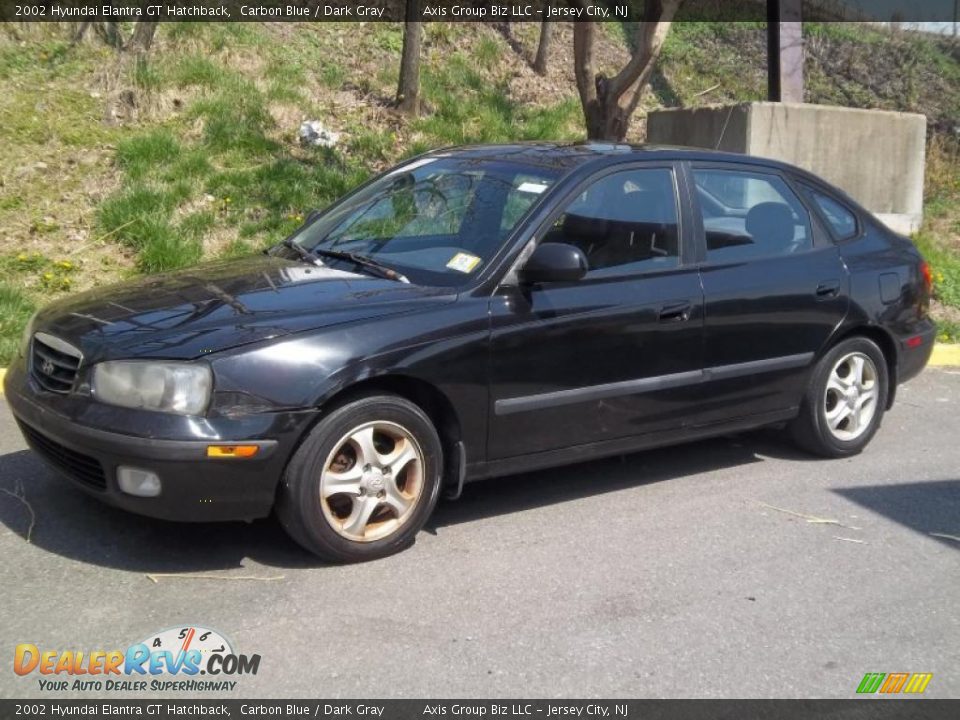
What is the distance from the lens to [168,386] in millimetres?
4051

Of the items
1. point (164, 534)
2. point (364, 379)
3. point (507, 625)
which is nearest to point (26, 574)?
point (164, 534)

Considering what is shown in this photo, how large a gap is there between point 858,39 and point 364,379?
14541 millimetres

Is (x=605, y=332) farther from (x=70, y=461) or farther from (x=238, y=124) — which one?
(x=238, y=124)

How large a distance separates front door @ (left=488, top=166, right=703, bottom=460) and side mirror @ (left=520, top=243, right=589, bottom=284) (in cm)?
9

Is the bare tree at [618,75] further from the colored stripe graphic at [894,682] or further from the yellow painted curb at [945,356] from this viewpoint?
the colored stripe graphic at [894,682]

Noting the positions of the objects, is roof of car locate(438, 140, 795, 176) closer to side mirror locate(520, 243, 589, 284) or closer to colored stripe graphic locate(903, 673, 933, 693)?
side mirror locate(520, 243, 589, 284)

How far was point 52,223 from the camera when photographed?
9094 millimetres

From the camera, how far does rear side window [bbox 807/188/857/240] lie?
6.11 m

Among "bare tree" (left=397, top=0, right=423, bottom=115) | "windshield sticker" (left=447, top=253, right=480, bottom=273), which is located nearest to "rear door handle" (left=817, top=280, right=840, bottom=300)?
"windshield sticker" (left=447, top=253, right=480, bottom=273)

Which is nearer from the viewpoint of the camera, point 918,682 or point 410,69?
point 918,682

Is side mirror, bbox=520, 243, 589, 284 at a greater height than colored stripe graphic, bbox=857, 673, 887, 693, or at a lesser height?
greater

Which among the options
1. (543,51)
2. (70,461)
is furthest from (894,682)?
(543,51)

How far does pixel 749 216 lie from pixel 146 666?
372 centimetres
